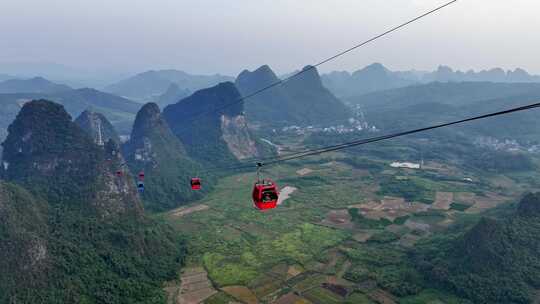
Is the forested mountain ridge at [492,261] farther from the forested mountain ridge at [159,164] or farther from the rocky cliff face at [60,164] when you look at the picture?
the forested mountain ridge at [159,164]

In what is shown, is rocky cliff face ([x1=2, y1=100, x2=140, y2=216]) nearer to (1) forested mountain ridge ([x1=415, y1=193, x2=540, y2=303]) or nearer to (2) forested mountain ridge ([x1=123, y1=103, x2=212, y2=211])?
(2) forested mountain ridge ([x1=123, y1=103, x2=212, y2=211])

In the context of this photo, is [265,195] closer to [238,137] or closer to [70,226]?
[70,226]

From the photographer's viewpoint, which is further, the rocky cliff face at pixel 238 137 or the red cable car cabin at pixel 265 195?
the rocky cliff face at pixel 238 137

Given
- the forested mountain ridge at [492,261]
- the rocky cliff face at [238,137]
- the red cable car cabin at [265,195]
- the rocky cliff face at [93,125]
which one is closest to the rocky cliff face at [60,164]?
the red cable car cabin at [265,195]

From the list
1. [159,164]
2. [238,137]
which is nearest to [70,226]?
[159,164]

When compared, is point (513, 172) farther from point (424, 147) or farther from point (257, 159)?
point (257, 159)

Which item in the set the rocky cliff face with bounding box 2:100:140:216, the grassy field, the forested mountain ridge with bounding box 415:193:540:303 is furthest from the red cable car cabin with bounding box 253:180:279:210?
the rocky cliff face with bounding box 2:100:140:216
